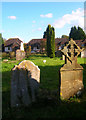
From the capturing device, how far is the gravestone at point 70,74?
481 centimetres

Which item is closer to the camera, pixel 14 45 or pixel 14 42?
pixel 14 45

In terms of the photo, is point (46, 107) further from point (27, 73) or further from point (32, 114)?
point (27, 73)

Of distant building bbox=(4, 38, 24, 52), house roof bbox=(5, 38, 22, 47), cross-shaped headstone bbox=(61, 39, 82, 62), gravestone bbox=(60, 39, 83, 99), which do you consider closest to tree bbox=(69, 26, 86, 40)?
distant building bbox=(4, 38, 24, 52)

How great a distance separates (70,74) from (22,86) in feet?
6.49

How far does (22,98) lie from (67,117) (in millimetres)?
2005

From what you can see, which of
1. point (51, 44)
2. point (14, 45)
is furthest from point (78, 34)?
point (14, 45)

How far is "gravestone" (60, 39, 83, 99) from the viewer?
4809 mm

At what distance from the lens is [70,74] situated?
490 cm

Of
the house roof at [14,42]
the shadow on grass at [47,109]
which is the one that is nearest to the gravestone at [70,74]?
the shadow on grass at [47,109]

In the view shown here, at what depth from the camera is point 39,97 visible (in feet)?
15.3

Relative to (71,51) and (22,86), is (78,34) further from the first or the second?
(22,86)

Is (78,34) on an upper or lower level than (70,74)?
upper

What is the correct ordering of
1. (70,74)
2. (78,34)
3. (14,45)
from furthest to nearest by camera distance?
(78,34), (14,45), (70,74)

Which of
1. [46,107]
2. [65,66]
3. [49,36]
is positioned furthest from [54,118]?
[49,36]
